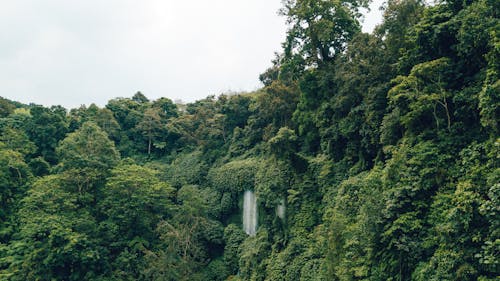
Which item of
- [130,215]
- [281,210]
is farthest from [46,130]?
[281,210]

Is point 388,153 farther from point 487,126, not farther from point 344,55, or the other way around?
point 344,55

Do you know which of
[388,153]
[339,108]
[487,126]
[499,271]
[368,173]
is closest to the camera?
[499,271]

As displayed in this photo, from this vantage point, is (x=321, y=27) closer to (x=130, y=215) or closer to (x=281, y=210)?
(x=281, y=210)

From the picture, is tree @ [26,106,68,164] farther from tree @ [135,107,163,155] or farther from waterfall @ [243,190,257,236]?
waterfall @ [243,190,257,236]

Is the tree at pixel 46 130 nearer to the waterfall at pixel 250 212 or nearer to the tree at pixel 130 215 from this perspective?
the tree at pixel 130 215

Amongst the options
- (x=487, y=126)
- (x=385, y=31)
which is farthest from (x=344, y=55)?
(x=487, y=126)

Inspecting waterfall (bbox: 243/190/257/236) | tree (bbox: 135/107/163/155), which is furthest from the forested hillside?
tree (bbox: 135/107/163/155)
